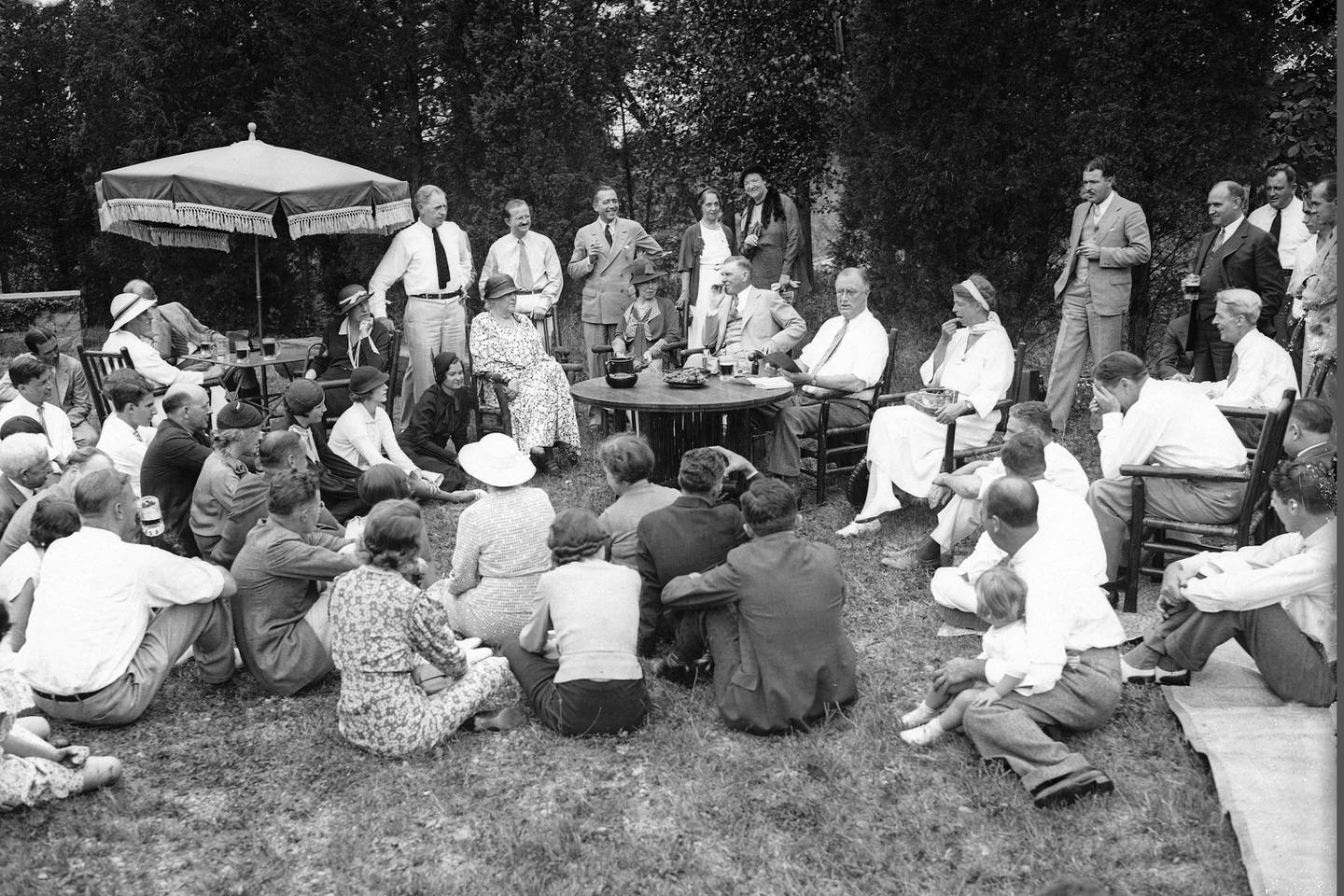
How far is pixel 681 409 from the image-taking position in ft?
21.2

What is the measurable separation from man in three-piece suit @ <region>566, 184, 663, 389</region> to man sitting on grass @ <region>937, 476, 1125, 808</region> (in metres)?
5.62

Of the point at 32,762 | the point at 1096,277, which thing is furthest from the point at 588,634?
the point at 1096,277

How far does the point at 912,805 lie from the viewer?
3.80 metres

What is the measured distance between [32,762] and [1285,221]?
8032mm

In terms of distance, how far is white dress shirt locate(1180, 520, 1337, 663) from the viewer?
404cm

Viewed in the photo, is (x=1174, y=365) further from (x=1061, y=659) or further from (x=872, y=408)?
(x=1061, y=659)

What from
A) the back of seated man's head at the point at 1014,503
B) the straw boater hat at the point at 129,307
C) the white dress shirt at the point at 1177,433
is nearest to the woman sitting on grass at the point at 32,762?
the back of seated man's head at the point at 1014,503

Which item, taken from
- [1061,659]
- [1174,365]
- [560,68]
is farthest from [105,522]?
[560,68]

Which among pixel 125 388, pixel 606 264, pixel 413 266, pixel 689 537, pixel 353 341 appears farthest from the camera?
pixel 606 264

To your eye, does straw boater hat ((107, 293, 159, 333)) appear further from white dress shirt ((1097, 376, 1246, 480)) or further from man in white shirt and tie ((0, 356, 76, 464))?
white dress shirt ((1097, 376, 1246, 480))

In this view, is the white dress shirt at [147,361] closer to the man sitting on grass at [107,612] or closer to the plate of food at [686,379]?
the plate of food at [686,379]

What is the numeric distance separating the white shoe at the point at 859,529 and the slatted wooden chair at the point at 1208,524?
151cm

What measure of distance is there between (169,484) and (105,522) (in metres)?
1.52

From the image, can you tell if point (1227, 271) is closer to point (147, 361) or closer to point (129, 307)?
point (147, 361)
